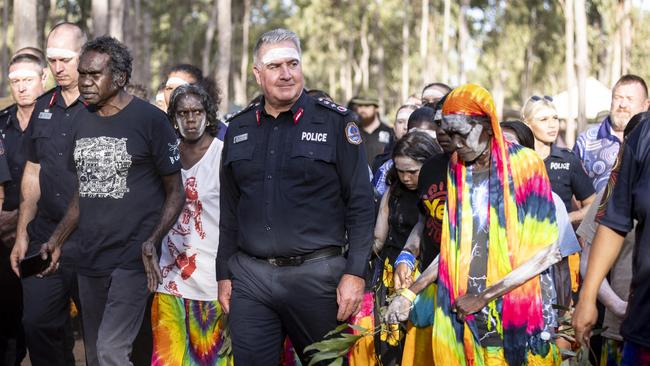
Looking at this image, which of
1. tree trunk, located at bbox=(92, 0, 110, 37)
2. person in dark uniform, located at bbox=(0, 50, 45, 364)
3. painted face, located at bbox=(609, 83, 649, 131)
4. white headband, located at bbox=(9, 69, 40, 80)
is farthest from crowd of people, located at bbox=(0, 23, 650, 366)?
tree trunk, located at bbox=(92, 0, 110, 37)

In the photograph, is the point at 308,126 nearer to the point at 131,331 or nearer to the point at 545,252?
the point at 545,252

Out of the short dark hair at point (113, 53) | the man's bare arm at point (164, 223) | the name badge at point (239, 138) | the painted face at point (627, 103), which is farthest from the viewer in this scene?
the painted face at point (627, 103)

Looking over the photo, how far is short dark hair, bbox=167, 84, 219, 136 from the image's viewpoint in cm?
695

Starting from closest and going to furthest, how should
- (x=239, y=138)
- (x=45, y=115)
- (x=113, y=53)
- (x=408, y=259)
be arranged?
(x=239, y=138) → (x=408, y=259) → (x=113, y=53) → (x=45, y=115)

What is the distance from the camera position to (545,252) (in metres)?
4.86

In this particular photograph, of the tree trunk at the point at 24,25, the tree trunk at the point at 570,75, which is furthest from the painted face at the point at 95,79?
the tree trunk at the point at 570,75

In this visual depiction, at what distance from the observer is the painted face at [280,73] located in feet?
16.9

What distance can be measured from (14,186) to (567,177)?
4.18 meters

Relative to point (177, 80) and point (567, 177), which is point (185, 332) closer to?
point (177, 80)

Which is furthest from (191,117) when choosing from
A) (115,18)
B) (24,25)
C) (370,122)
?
(115,18)

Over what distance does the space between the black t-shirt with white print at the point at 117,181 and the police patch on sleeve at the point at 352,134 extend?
1415 mm

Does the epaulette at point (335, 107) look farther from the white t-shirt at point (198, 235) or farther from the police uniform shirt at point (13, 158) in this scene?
the police uniform shirt at point (13, 158)

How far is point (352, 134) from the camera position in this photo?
204 inches

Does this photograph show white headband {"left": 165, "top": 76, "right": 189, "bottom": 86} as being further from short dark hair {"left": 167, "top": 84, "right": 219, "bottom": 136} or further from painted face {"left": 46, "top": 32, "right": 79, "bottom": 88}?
painted face {"left": 46, "top": 32, "right": 79, "bottom": 88}
